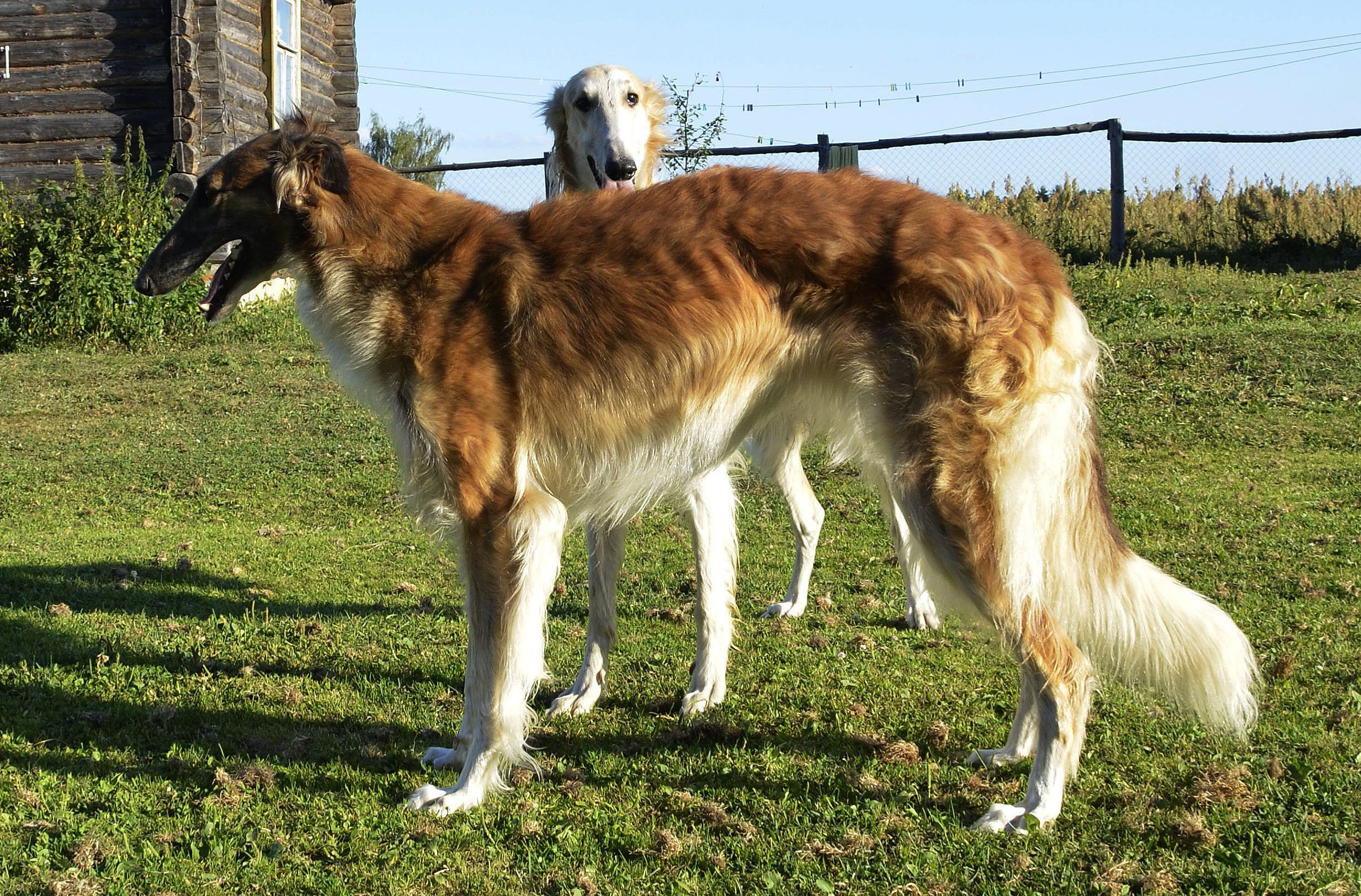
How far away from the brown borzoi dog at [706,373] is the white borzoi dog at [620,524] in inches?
26.0

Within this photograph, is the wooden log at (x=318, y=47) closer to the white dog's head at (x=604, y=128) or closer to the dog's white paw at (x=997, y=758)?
the white dog's head at (x=604, y=128)

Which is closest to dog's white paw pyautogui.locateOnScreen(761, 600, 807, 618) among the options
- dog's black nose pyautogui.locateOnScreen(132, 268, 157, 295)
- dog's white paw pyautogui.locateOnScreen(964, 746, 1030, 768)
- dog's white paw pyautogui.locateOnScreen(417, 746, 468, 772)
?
dog's white paw pyautogui.locateOnScreen(964, 746, 1030, 768)

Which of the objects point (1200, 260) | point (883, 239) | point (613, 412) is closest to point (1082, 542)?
point (883, 239)

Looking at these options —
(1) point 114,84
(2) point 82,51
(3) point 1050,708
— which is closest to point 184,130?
(1) point 114,84

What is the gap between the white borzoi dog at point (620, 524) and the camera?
15.3 feet

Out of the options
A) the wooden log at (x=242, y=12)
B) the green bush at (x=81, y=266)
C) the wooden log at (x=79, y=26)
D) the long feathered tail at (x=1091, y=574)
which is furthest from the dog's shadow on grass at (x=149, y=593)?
the wooden log at (x=242, y=12)

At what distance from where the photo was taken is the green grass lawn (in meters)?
3.30

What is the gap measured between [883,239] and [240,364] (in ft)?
35.0

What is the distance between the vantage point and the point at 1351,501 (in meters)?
7.13

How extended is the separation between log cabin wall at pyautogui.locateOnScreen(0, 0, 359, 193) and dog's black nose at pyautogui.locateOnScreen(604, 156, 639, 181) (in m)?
10.3

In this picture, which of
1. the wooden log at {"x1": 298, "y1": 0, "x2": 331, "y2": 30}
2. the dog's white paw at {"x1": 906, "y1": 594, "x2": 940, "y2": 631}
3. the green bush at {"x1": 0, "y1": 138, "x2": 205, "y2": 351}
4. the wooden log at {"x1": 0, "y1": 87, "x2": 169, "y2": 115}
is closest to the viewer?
the dog's white paw at {"x1": 906, "y1": 594, "x2": 940, "y2": 631}

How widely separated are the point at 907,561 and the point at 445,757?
1925 millimetres

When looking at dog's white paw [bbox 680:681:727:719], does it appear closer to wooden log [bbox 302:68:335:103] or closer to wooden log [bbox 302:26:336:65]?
wooden log [bbox 302:68:335:103]

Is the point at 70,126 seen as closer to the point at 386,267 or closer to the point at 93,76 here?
the point at 93,76
